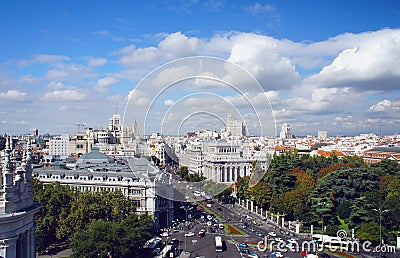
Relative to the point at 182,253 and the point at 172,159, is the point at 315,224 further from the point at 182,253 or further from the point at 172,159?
the point at 172,159

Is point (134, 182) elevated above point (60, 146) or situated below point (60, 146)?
below

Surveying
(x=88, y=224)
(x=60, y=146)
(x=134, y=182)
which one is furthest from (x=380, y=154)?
(x=60, y=146)

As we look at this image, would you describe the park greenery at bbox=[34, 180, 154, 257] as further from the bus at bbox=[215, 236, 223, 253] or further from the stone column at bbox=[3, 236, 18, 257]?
the stone column at bbox=[3, 236, 18, 257]

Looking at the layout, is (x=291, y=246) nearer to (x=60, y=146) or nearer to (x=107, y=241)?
(x=107, y=241)

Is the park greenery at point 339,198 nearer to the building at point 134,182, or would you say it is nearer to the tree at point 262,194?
the tree at point 262,194

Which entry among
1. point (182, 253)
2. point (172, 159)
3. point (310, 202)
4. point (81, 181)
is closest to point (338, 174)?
point (310, 202)

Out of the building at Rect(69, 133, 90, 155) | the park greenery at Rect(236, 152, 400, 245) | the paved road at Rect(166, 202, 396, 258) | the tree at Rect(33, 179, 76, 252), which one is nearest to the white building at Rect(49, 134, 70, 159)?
the building at Rect(69, 133, 90, 155)
